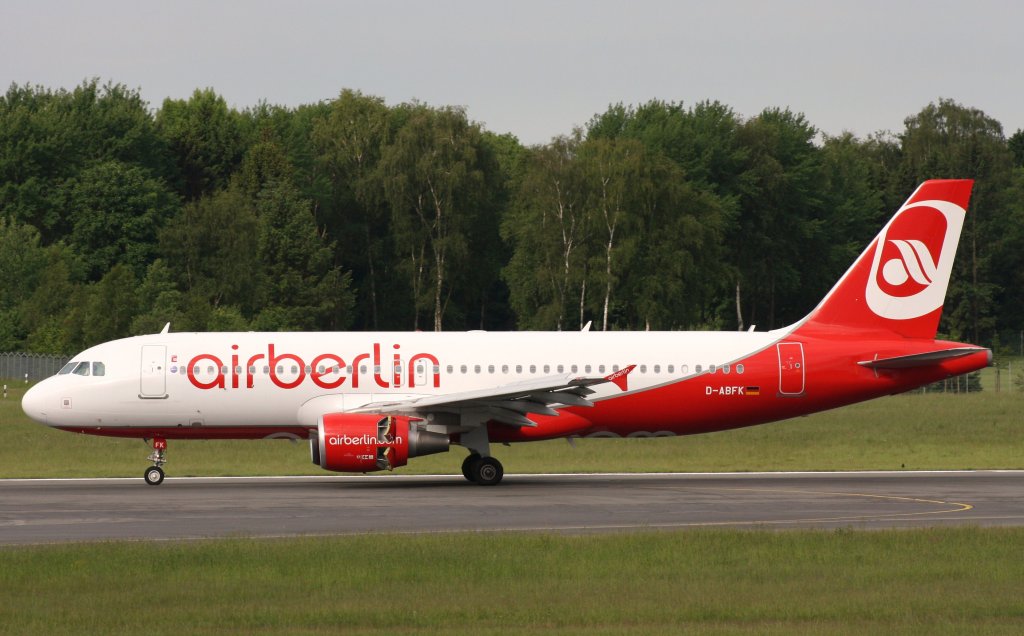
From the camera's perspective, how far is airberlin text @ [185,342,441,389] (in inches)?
1304

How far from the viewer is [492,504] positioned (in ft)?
92.1

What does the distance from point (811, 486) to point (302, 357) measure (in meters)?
11.9

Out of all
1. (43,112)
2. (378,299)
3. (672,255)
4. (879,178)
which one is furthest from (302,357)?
(879,178)

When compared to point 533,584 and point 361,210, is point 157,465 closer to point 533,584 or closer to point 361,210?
point 533,584

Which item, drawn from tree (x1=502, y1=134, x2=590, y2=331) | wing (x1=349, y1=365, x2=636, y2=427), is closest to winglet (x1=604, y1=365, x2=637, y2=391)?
wing (x1=349, y1=365, x2=636, y2=427)

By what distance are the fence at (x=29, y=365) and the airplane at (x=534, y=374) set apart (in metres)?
42.3

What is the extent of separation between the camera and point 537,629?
50.1 ft

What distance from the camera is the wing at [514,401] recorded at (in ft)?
103

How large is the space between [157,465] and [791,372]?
1505 cm

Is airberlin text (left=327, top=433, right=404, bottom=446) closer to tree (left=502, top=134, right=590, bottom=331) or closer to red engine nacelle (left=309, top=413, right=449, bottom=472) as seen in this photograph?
red engine nacelle (left=309, top=413, right=449, bottom=472)

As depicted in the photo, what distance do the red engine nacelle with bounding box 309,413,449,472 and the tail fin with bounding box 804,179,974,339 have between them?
10.4m

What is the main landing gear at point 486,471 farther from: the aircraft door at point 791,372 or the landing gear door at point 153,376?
the landing gear door at point 153,376

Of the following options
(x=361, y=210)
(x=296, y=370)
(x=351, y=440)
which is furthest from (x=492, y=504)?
(x=361, y=210)

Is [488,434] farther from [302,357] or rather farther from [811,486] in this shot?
[811,486]
